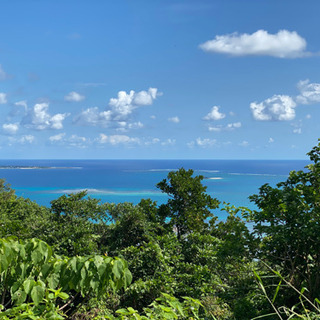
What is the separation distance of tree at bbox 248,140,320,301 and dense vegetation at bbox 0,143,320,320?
0.03 meters

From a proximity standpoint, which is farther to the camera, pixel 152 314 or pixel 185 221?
pixel 185 221

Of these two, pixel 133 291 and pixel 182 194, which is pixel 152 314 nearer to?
pixel 133 291

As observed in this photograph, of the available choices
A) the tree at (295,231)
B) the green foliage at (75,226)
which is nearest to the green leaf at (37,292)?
the tree at (295,231)

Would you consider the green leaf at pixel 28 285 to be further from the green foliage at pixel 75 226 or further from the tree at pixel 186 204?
the tree at pixel 186 204

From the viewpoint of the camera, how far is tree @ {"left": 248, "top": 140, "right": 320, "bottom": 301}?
24.6 feet

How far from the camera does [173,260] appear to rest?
13578 millimetres

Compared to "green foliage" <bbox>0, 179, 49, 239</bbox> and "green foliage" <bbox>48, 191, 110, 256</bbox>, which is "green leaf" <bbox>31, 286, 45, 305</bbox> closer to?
"green foliage" <bbox>48, 191, 110, 256</bbox>

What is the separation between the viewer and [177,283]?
12.1 meters

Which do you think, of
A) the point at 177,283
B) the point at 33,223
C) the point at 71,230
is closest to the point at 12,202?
the point at 33,223

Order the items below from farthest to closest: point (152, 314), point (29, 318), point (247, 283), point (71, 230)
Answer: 1. point (71, 230)
2. point (247, 283)
3. point (152, 314)
4. point (29, 318)

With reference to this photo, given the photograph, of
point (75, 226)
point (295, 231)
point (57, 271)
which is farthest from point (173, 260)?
point (57, 271)

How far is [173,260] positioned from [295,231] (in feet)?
22.5

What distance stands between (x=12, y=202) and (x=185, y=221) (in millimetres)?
11861

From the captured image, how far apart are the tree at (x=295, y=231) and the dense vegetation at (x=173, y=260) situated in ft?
0.09
